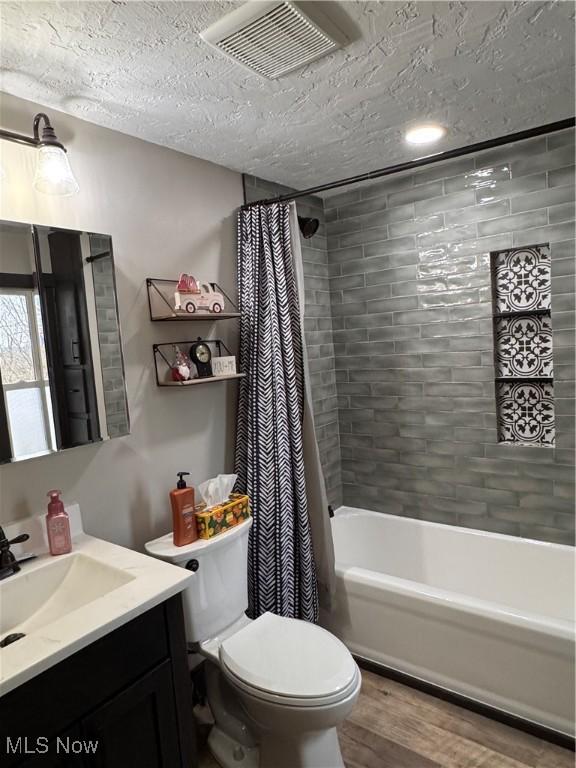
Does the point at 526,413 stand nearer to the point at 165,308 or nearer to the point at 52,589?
the point at 165,308

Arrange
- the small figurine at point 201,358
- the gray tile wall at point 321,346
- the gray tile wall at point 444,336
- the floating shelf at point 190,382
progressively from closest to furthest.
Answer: the floating shelf at point 190,382 → the small figurine at point 201,358 → the gray tile wall at point 444,336 → the gray tile wall at point 321,346

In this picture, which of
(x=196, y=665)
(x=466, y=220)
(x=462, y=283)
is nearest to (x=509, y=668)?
(x=196, y=665)

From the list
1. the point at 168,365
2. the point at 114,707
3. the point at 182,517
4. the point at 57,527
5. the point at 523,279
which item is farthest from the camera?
the point at 523,279

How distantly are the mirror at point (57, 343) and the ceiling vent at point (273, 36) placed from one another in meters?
0.78

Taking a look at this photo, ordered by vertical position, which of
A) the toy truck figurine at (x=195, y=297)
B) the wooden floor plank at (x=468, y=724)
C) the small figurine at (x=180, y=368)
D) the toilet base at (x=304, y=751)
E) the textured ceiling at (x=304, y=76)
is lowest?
the wooden floor plank at (x=468, y=724)

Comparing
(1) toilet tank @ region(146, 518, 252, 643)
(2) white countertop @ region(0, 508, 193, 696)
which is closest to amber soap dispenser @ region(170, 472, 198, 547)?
(1) toilet tank @ region(146, 518, 252, 643)

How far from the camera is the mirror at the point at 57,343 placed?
61.2 inches

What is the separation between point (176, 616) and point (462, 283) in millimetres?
2089

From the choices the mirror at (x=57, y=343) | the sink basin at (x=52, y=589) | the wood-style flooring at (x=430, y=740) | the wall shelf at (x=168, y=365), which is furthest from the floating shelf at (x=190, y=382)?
the wood-style flooring at (x=430, y=740)

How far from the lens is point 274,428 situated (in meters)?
2.22

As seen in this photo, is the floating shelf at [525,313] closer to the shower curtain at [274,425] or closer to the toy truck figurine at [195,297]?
the shower curtain at [274,425]

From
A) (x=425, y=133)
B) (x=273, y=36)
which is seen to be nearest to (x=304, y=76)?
(x=273, y=36)

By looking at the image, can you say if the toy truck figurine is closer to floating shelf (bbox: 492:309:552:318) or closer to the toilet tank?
the toilet tank

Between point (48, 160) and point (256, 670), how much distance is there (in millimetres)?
1747
